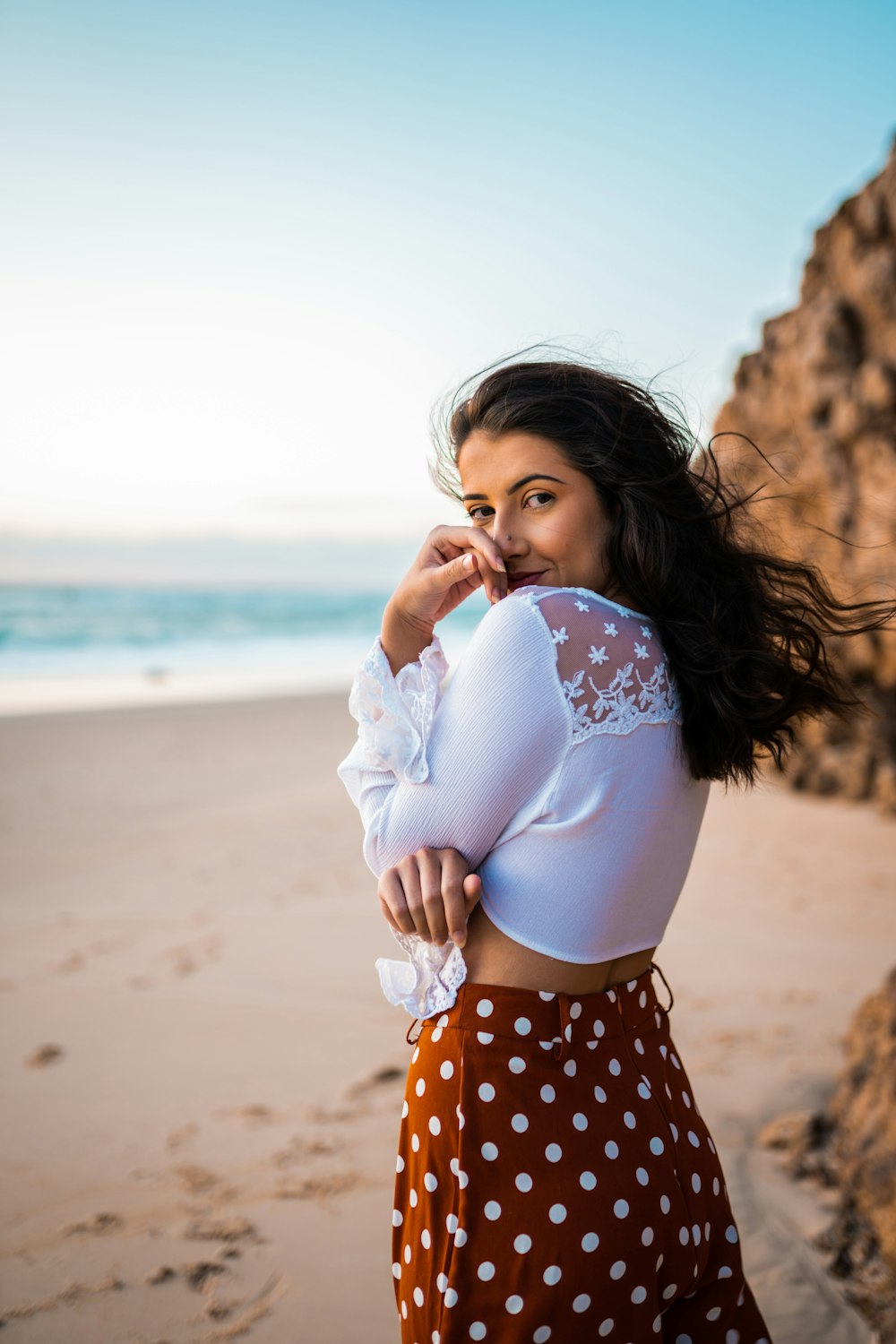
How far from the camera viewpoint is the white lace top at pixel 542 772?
4.19 feet

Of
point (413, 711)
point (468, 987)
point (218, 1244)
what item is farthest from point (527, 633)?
point (218, 1244)

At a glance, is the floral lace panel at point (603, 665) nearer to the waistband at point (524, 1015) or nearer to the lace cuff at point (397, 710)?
the lace cuff at point (397, 710)

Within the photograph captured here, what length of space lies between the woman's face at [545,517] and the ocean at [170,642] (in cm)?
Result: 1122

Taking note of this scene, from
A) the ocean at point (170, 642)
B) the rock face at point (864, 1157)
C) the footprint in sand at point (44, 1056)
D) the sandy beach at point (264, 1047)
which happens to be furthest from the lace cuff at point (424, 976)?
the ocean at point (170, 642)

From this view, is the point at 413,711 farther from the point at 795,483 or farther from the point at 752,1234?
the point at 795,483

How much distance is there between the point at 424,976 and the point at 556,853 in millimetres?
317

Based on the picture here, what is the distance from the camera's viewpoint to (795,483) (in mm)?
7133

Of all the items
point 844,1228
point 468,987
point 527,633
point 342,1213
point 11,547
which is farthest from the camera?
point 11,547

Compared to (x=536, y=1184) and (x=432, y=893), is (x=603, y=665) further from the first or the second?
(x=536, y=1184)

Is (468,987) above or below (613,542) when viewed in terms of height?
below

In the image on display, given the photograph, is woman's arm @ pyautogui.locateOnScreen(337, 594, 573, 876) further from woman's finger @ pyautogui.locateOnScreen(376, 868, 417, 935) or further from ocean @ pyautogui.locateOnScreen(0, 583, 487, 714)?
ocean @ pyautogui.locateOnScreen(0, 583, 487, 714)

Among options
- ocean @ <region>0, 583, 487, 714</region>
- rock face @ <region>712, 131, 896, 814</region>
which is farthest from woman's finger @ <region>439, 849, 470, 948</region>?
ocean @ <region>0, 583, 487, 714</region>

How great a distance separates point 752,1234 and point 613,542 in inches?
95.0

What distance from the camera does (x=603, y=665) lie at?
4.30ft
